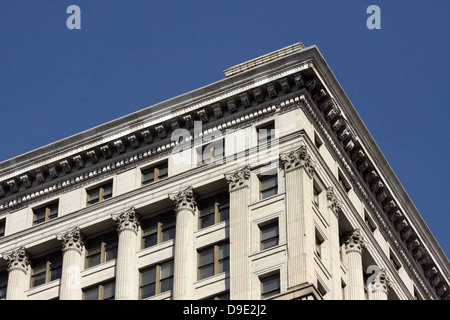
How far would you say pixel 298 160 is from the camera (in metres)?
95.3

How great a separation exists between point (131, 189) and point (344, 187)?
12633mm

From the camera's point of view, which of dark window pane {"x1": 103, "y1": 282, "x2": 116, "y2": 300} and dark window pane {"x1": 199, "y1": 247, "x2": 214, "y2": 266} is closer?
dark window pane {"x1": 199, "y1": 247, "x2": 214, "y2": 266}

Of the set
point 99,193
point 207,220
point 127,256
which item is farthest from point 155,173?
point 127,256

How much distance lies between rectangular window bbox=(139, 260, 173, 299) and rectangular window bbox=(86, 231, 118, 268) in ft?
11.1

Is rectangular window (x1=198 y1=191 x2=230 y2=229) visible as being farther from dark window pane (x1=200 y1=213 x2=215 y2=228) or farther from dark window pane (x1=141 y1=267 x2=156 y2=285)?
dark window pane (x1=141 y1=267 x2=156 y2=285)

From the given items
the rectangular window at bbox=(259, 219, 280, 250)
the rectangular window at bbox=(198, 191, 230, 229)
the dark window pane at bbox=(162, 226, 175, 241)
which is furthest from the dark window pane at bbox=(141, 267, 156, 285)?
the rectangular window at bbox=(259, 219, 280, 250)

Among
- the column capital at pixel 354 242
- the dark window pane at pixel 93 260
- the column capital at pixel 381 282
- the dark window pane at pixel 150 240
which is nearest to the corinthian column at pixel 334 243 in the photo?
the column capital at pixel 354 242

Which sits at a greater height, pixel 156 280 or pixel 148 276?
pixel 148 276

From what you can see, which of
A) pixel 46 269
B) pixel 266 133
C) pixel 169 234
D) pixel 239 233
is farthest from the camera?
pixel 46 269

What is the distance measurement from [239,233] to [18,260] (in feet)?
50.9

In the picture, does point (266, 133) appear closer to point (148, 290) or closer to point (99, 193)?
point (99, 193)

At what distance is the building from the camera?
93312mm

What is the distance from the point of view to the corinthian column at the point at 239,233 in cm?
9075

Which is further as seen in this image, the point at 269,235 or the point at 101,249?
the point at 101,249
